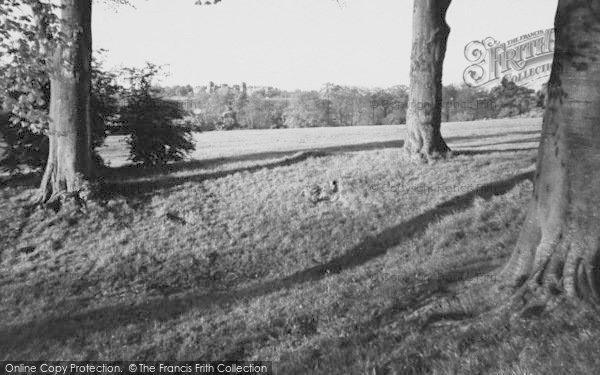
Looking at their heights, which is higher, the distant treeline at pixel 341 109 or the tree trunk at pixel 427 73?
the distant treeline at pixel 341 109

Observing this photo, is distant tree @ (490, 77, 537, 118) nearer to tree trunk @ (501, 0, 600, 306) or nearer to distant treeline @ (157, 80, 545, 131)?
distant treeline @ (157, 80, 545, 131)

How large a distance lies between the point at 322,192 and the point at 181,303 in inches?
200

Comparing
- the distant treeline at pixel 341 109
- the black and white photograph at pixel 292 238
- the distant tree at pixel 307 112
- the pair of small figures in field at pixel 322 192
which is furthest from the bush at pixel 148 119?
the distant tree at pixel 307 112

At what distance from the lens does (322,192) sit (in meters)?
11.5

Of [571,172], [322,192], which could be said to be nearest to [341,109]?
[322,192]

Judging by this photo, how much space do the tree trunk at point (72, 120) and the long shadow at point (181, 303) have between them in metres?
5.15

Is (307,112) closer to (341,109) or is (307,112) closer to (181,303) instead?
(341,109)

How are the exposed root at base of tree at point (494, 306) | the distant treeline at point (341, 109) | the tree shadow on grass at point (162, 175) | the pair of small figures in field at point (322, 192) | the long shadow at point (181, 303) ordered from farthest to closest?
the distant treeline at point (341, 109) < the tree shadow on grass at point (162, 175) < the pair of small figures in field at point (322, 192) < the long shadow at point (181, 303) < the exposed root at base of tree at point (494, 306)

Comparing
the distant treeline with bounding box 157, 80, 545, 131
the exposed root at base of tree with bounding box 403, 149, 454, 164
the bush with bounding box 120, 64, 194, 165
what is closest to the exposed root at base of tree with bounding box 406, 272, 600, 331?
the exposed root at base of tree with bounding box 403, 149, 454, 164

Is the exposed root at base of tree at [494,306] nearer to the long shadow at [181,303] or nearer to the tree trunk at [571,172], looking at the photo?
the tree trunk at [571,172]

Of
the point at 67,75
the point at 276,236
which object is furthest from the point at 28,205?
the point at 276,236

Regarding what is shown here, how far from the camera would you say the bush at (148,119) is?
14312 mm

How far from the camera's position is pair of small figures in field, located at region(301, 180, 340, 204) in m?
11.3

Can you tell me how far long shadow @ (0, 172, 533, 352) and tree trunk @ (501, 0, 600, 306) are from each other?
A: 4115 millimetres
